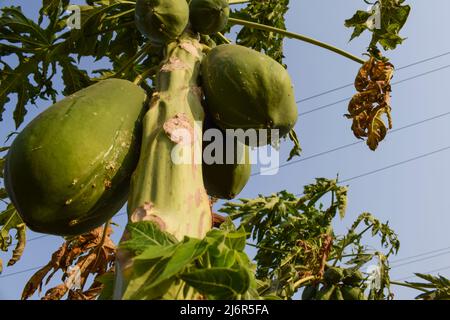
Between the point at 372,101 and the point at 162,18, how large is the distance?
1247 millimetres

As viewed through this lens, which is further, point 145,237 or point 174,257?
point 145,237

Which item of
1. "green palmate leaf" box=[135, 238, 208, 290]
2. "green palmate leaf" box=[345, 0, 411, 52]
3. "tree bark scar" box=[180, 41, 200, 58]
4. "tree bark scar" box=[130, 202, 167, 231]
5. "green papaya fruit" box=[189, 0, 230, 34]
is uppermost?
"green palmate leaf" box=[345, 0, 411, 52]

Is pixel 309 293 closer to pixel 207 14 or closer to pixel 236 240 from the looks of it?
pixel 207 14

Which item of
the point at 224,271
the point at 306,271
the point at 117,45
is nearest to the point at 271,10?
the point at 117,45

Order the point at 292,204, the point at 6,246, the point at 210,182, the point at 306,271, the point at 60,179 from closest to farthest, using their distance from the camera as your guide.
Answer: the point at 60,179
the point at 210,182
the point at 6,246
the point at 306,271
the point at 292,204

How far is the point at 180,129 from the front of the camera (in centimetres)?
182

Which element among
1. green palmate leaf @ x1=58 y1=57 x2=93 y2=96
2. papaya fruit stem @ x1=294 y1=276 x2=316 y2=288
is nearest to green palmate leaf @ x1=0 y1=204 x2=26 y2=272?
green palmate leaf @ x1=58 y1=57 x2=93 y2=96

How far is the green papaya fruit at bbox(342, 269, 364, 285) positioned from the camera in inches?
151

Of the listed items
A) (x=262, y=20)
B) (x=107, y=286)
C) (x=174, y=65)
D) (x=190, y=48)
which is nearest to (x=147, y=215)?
(x=107, y=286)

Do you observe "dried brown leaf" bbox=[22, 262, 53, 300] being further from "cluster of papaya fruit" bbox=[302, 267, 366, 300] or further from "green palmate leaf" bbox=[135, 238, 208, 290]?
"green palmate leaf" bbox=[135, 238, 208, 290]

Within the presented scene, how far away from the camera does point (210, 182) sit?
2.46 metres

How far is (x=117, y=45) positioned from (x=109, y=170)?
1391 millimetres
